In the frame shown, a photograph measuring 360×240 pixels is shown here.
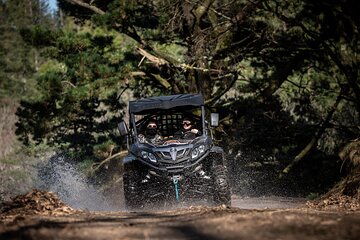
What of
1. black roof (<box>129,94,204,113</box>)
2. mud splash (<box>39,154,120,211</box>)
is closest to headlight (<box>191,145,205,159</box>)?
black roof (<box>129,94,204,113</box>)

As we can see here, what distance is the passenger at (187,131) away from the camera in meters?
12.8

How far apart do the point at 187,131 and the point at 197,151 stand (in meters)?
1.03

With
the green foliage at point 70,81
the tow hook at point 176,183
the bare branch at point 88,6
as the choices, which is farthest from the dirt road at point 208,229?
the bare branch at point 88,6

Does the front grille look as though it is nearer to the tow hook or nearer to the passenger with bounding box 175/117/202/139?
the tow hook

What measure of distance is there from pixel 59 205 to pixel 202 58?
35.2 feet

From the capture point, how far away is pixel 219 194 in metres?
11.9

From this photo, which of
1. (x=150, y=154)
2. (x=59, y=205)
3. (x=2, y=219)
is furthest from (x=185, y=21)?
(x=2, y=219)

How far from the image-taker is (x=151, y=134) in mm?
13062

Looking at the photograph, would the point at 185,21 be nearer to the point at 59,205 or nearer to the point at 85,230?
the point at 59,205

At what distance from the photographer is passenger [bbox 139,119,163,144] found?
12.8m

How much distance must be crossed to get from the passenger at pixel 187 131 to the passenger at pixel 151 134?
42cm

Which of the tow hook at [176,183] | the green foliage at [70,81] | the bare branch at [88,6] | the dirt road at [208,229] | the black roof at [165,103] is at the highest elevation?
the bare branch at [88,6]

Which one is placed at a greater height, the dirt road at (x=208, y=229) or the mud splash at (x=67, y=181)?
the mud splash at (x=67, y=181)

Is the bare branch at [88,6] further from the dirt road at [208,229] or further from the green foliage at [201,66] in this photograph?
the dirt road at [208,229]
